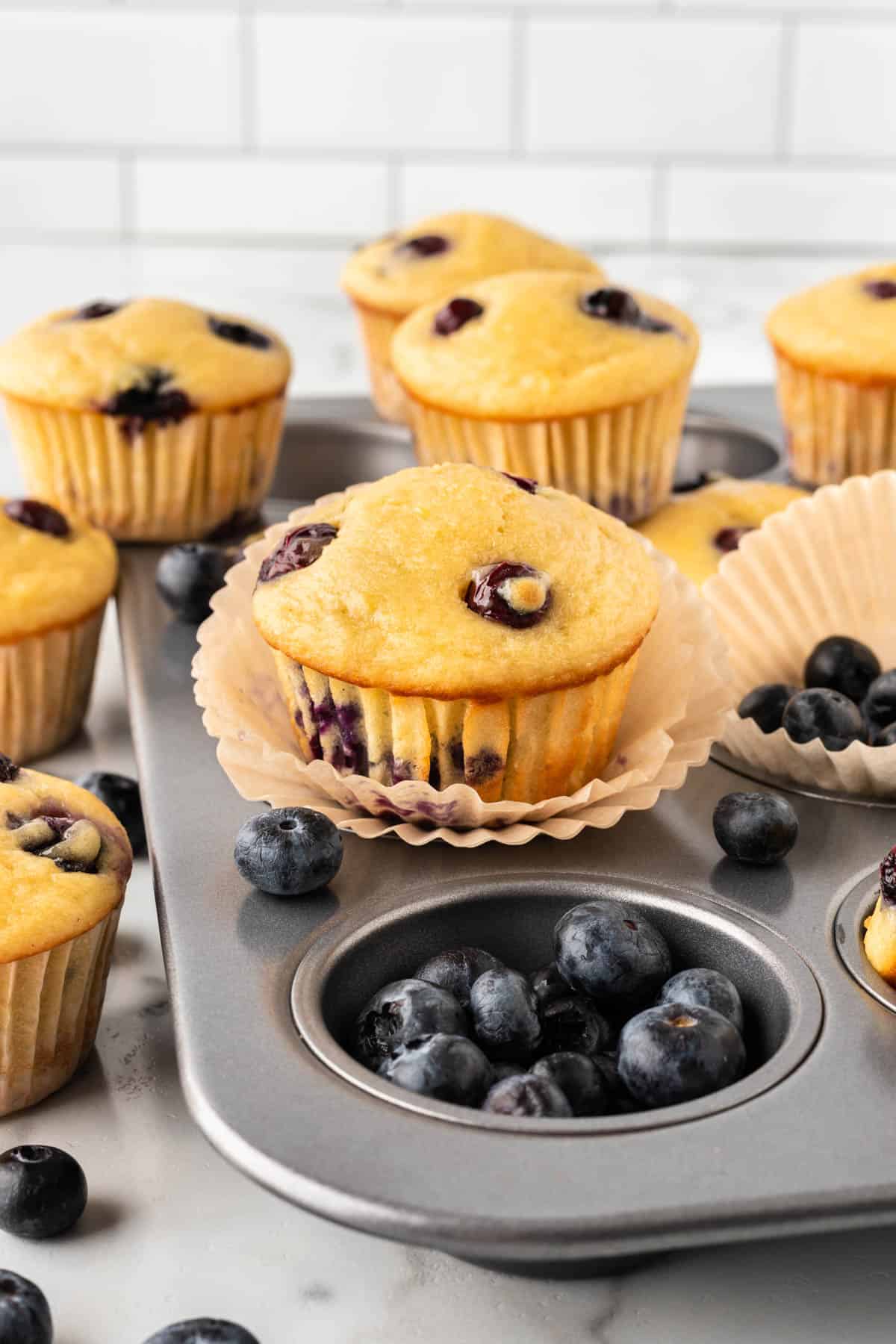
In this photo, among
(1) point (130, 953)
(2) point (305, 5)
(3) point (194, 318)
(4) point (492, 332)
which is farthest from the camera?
(2) point (305, 5)

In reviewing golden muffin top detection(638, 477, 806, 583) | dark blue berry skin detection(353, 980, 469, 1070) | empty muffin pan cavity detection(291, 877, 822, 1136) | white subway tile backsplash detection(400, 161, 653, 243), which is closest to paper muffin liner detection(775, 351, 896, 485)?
golden muffin top detection(638, 477, 806, 583)

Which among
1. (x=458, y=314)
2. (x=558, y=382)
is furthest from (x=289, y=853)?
(x=458, y=314)

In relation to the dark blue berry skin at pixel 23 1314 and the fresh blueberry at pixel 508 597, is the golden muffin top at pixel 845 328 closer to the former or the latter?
the fresh blueberry at pixel 508 597

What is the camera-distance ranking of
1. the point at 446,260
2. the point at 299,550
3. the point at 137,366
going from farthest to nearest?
the point at 446,260 → the point at 137,366 → the point at 299,550

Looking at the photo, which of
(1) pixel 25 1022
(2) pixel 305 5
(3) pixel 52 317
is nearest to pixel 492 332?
(3) pixel 52 317

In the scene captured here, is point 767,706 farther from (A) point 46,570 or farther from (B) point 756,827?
(A) point 46,570

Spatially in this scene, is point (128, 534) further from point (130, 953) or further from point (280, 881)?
point (280, 881)

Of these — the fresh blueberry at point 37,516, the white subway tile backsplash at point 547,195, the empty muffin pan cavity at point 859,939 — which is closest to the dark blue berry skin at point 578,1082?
the empty muffin pan cavity at point 859,939

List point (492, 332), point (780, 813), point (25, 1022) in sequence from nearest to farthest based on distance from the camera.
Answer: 1. point (25, 1022)
2. point (780, 813)
3. point (492, 332)
